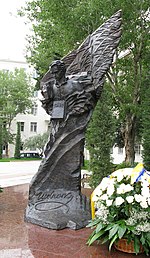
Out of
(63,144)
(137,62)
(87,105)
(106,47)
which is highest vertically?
(137,62)

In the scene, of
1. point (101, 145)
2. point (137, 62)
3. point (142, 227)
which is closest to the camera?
point (142, 227)

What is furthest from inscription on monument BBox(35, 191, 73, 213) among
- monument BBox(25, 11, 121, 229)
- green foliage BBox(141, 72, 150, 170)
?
green foliage BBox(141, 72, 150, 170)

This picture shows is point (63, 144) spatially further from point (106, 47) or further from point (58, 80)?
point (106, 47)

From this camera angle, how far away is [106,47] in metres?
5.36

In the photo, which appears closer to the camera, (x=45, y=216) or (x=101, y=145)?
(x=45, y=216)

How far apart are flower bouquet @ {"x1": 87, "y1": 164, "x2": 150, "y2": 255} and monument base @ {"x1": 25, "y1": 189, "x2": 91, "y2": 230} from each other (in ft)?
2.91

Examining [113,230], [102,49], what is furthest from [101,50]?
[113,230]

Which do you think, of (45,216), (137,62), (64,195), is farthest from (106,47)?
(137,62)

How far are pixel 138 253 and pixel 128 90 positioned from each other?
9.40 meters

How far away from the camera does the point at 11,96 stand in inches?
1289

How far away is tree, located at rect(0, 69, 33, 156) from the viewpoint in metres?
32.0
